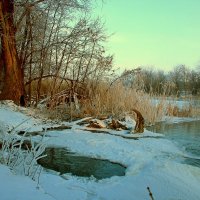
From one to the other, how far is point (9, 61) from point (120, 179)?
894 cm

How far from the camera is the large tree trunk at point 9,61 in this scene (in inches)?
532

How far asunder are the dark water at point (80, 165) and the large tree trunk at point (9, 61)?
6.57 m

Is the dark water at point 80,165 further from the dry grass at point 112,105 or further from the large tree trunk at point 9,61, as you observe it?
the large tree trunk at point 9,61

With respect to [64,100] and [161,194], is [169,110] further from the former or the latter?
[161,194]

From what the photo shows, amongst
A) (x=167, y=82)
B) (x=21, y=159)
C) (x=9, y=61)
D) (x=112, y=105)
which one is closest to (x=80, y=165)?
(x=21, y=159)

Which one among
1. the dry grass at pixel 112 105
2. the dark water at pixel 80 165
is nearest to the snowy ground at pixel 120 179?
the dark water at pixel 80 165

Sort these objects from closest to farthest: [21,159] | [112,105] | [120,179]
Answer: [21,159] < [120,179] < [112,105]

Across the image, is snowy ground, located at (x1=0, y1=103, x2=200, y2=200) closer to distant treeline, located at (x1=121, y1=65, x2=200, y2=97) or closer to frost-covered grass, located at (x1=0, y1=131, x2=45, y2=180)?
frost-covered grass, located at (x1=0, y1=131, x2=45, y2=180)

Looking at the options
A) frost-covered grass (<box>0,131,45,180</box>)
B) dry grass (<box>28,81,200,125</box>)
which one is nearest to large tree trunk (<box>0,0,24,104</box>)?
dry grass (<box>28,81,200,125</box>)

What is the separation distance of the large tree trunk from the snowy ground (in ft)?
16.9

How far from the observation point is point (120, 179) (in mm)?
5887

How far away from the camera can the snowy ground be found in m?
3.77

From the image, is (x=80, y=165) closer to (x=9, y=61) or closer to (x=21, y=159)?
(x=21, y=159)

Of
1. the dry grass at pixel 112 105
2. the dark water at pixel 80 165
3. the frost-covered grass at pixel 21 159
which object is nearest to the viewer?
the frost-covered grass at pixel 21 159
